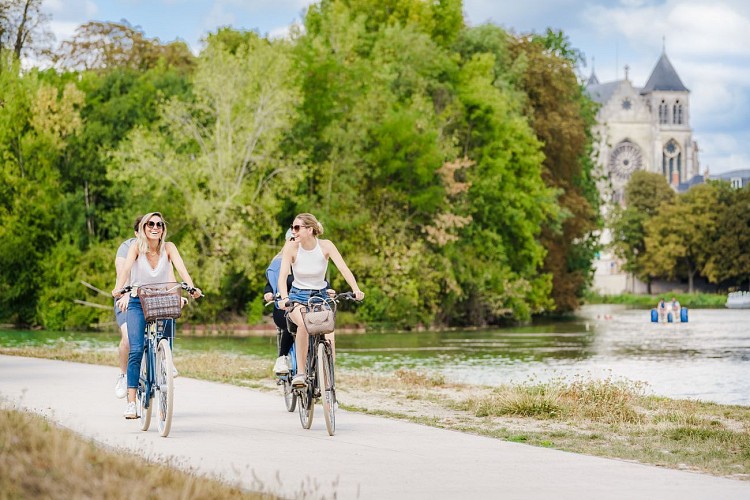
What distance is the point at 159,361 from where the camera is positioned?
11500mm

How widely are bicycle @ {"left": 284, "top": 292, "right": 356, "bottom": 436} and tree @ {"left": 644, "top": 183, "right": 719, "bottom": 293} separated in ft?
358

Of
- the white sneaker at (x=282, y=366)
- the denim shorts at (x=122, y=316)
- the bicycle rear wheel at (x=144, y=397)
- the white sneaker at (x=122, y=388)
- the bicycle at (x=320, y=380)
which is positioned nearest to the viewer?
the bicycle at (x=320, y=380)

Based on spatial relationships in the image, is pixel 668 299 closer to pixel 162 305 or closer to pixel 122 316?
pixel 122 316

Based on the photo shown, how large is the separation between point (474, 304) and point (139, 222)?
153 ft

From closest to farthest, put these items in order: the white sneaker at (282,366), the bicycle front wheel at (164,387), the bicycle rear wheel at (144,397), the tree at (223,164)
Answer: the bicycle front wheel at (164,387), the bicycle rear wheel at (144,397), the white sneaker at (282,366), the tree at (223,164)

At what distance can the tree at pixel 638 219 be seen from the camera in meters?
128

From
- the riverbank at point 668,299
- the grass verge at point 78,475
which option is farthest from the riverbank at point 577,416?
the riverbank at point 668,299

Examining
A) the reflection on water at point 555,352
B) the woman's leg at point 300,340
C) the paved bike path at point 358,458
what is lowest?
the reflection on water at point 555,352

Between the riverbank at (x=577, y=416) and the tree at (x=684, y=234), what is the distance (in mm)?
102087

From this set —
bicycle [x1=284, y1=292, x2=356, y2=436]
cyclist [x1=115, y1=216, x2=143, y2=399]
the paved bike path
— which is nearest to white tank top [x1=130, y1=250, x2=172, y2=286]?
cyclist [x1=115, y1=216, x2=143, y2=399]

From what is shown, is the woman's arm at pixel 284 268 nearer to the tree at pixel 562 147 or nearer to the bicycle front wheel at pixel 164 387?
the bicycle front wheel at pixel 164 387

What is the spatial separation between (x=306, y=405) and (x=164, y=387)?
1328 mm

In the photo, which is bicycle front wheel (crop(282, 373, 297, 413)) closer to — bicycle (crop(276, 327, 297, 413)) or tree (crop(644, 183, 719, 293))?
bicycle (crop(276, 327, 297, 413))

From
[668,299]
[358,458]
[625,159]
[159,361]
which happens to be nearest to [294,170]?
[159,361]
